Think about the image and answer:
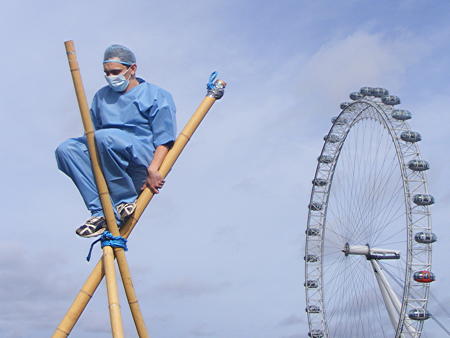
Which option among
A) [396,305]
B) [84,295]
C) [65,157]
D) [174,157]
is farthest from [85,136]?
[396,305]

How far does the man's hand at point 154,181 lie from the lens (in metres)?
6.30

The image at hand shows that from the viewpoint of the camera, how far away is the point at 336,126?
4012cm

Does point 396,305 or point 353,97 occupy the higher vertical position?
point 353,97

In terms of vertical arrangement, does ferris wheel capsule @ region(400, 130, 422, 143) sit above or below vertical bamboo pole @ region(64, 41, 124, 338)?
above

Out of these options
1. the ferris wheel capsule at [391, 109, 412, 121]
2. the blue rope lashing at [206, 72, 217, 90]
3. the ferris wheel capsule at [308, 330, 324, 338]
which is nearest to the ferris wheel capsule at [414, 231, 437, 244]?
the ferris wheel capsule at [391, 109, 412, 121]

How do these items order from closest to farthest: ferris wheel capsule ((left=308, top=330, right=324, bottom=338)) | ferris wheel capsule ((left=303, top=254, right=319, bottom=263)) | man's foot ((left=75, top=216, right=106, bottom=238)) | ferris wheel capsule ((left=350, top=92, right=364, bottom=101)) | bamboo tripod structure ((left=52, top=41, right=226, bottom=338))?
bamboo tripod structure ((left=52, top=41, right=226, bottom=338)) < man's foot ((left=75, top=216, right=106, bottom=238)) < ferris wheel capsule ((left=350, top=92, right=364, bottom=101)) < ferris wheel capsule ((left=308, top=330, right=324, bottom=338)) < ferris wheel capsule ((left=303, top=254, right=319, bottom=263))

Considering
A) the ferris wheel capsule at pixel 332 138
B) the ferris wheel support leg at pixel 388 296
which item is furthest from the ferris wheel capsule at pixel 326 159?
the ferris wheel support leg at pixel 388 296

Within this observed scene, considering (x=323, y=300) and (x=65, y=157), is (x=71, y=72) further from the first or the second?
(x=323, y=300)

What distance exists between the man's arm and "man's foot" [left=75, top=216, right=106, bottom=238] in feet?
1.57

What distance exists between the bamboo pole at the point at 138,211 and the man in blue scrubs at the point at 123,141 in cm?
7

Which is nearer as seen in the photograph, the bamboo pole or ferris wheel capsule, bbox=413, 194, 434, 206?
the bamboo pole

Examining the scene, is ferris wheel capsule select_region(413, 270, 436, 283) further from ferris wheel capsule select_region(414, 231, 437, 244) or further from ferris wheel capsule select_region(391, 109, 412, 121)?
ferris wheel capsule select_region(391, 109, 412, 121)

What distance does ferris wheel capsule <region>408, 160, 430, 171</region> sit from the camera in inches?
1292

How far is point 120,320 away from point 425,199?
28.4 meters
